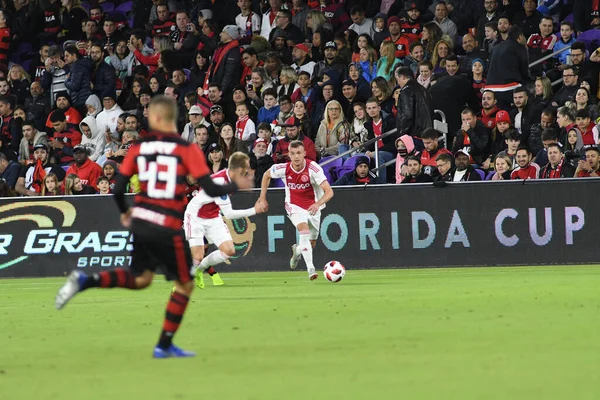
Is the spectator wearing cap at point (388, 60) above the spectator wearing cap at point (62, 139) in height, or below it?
above

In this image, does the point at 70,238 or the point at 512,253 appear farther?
the point at 70,238

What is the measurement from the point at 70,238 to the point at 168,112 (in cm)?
1381

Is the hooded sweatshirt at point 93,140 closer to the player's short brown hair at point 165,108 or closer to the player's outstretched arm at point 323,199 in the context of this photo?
the player's outstretched arm at point 323,199

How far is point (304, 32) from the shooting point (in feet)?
87.7

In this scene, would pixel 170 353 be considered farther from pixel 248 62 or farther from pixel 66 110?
pixel 66 110

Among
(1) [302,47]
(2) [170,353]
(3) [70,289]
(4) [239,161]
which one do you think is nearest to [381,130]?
(1) [302,47]

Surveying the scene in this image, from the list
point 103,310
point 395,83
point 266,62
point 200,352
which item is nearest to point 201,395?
point 200,352

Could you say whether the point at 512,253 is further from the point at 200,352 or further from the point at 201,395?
the point at 201,395

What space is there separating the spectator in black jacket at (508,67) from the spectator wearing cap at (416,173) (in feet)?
7.75

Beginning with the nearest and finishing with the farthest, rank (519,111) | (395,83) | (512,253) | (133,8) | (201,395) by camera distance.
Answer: (201,395) → (512,253) → (519,111) → (395,83) → (133,8)

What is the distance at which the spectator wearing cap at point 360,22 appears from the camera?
→ 83.9ft

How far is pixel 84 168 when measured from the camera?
24484mm

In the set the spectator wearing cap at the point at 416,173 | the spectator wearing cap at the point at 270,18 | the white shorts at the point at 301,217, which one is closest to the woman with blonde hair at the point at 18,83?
the spectator wearing cap at the point at 270,18

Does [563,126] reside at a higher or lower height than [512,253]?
higher
